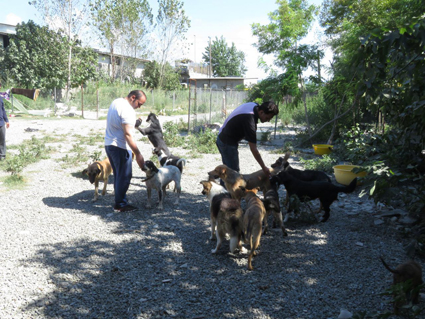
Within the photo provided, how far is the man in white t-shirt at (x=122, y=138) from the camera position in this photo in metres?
5.14

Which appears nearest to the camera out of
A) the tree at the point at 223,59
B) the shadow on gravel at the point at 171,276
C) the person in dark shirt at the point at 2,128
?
the shadow on gravel at the point at 171,276

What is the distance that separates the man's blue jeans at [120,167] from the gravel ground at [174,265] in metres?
0.37

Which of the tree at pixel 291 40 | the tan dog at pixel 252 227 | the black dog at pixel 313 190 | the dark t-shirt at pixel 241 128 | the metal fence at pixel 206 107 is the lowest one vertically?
the tan dog at pixel 252 227

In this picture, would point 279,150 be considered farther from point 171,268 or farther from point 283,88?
point 171,268

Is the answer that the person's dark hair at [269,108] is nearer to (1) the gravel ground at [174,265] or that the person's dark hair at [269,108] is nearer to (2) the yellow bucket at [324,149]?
(1) the gravel ground at [174,265]

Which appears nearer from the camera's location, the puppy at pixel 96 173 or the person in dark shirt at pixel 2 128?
the puppy at pixel 96 173

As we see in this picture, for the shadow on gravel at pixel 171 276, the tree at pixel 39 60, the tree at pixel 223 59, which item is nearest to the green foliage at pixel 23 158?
the shadow on gravel at pixel 171 276

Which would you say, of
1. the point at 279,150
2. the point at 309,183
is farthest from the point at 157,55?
the point at 309,183

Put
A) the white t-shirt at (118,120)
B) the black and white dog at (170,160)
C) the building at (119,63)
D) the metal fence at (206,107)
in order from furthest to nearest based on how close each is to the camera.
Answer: the building at (119,63) → the metal fence at (206,107) → the black and white dog at (170,160) → the white t-shirt at (118,120)

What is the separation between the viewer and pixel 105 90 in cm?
2962

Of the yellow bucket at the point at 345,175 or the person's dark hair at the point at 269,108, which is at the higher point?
the person's dark hair at the point at 269,108

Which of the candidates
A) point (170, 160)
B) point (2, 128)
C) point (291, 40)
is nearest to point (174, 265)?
point (170, 160)

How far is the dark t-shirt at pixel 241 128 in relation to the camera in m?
4.83

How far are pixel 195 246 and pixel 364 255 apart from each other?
2.13 m
